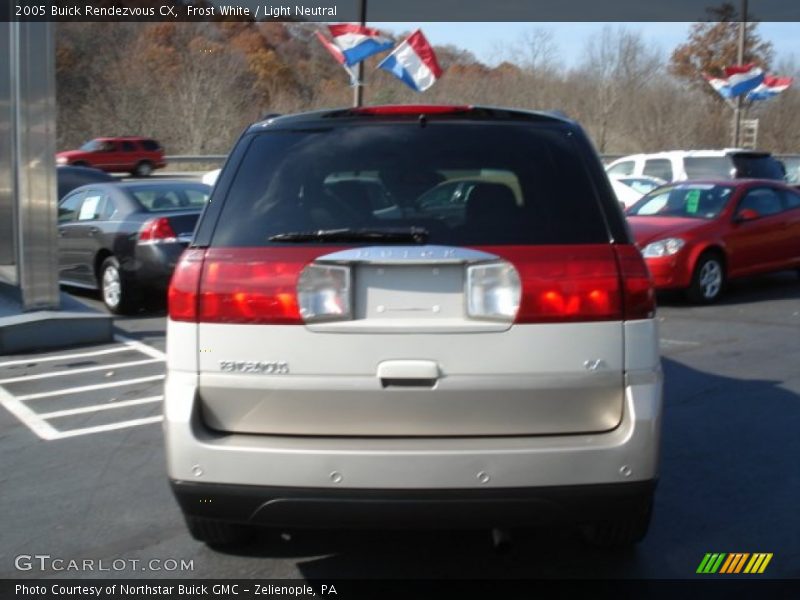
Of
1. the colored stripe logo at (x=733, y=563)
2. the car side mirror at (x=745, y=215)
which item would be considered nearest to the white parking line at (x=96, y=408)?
the colored stripe logo at (x=733, y=563)

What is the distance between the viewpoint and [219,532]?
423cm

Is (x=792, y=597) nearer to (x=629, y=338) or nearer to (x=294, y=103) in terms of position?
(x=629, y=338)

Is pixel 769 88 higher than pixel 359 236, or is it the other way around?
pixel 769 88

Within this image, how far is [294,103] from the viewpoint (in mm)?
38875

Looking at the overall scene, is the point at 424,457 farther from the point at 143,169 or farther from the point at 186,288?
the point at 143,169

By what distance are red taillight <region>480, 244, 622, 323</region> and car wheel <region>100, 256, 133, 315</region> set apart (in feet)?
28.1

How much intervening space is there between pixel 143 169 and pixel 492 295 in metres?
40.6

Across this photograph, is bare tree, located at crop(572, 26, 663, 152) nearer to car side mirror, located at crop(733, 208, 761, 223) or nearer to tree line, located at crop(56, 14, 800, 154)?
tree line, located at crop(56, 14, 800, 154)

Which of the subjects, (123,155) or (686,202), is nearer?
(686,202)

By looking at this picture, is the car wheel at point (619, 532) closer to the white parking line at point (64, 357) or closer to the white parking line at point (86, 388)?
the white parking line at point (86, 388)

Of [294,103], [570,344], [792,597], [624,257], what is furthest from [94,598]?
[294,103]

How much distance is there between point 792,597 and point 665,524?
2.71 feet

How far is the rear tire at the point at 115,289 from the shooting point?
11.4m

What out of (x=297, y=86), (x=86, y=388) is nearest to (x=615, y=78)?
(x=297, y=86)
